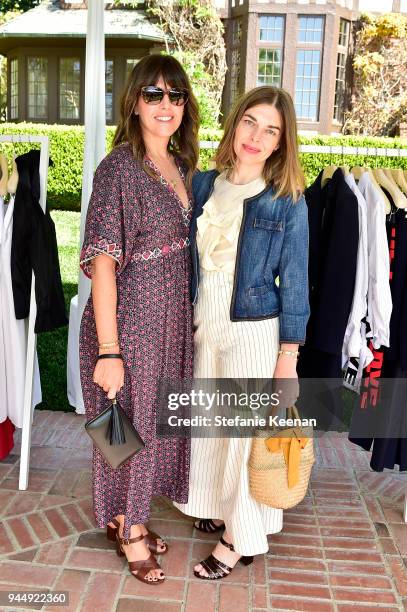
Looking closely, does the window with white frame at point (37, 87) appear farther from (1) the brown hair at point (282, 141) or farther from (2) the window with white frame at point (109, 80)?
(1) the brown hair at point (282, 141)

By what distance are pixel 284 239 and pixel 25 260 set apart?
4.61 ft

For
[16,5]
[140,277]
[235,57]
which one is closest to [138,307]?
[140,277]

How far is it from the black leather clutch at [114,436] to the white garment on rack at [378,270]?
126 centimetres

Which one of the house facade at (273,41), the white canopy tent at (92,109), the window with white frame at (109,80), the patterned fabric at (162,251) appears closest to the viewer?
the patterned fabric at (162,251)

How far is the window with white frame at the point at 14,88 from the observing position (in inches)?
709

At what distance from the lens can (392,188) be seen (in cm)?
301

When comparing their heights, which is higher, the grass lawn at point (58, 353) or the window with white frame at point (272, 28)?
the window with white frame at point (272, 28)

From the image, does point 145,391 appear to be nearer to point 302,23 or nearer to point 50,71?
point 302,23

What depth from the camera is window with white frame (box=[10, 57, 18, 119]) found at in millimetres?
18016

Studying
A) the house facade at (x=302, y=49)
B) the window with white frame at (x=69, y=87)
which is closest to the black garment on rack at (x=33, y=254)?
the house facade at (x=302, y=49)

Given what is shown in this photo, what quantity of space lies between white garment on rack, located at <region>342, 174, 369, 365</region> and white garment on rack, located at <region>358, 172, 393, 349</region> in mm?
29

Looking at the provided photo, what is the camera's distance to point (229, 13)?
15766mm

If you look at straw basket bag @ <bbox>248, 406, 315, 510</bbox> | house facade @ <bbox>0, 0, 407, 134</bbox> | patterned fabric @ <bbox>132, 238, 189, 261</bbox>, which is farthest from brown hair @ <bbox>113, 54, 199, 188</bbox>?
house facade @ <bbox>0, 0, 407, 134</bbox>

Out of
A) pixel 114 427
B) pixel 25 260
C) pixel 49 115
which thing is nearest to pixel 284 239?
pixel 114 427
